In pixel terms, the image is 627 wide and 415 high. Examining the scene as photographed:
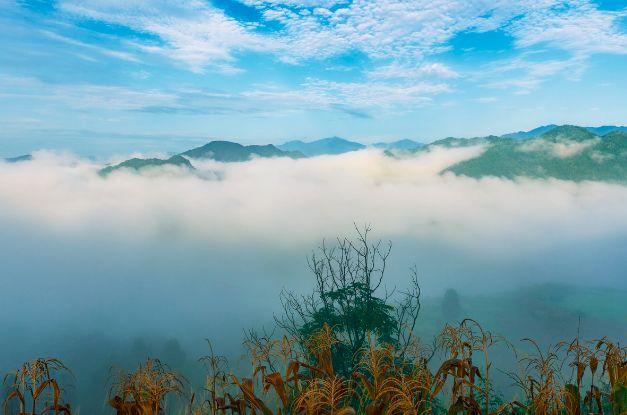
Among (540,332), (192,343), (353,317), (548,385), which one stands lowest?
(192,343)

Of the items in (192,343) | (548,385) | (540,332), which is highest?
(548,385)

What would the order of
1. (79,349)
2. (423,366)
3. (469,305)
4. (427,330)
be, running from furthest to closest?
(469,305) → (79,349) → (427,330) → (423,366)

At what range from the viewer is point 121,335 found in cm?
18675

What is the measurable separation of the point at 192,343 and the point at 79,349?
128ft

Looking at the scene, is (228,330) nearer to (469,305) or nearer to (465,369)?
(469,305)

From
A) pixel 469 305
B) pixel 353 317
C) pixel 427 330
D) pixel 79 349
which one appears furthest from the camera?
pixel 469 305

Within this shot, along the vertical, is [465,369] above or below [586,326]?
above

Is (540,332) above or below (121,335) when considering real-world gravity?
above

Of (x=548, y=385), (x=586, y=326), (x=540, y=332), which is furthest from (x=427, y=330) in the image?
(x=548, y=385)

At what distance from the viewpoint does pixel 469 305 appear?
19575 centimetres

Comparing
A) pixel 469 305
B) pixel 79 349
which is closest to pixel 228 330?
pixel 79 349

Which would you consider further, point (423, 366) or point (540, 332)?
point (540, 332)

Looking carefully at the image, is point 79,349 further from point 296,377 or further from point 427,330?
point 296,377

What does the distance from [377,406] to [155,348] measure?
525ft
